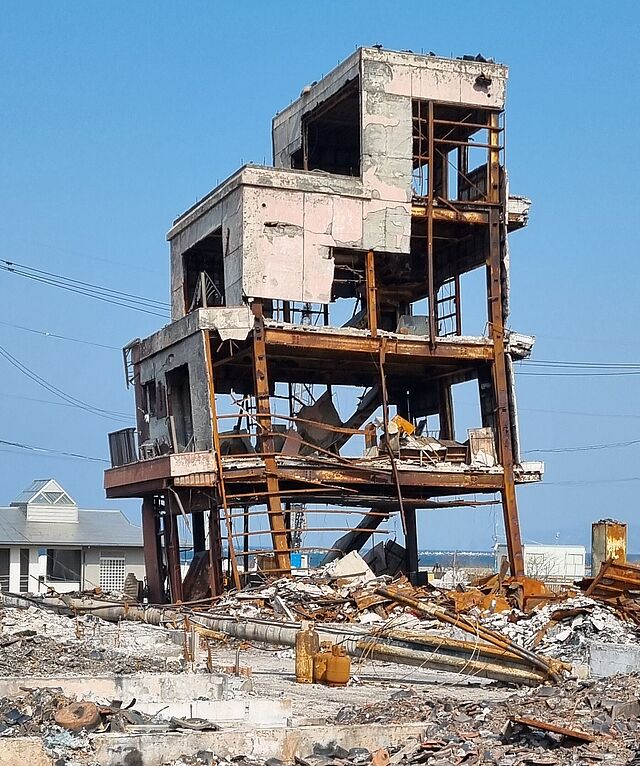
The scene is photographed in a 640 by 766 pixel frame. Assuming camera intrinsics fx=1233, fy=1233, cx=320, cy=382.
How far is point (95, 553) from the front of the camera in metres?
58.0

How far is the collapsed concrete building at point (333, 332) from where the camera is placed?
33.5 meters

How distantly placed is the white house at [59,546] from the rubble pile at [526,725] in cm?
3975

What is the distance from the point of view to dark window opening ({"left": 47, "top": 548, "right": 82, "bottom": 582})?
57.0 metres

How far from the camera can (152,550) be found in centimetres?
3872

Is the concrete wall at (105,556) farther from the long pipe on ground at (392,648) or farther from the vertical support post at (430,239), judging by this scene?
the long pipe on ground at (392,648)

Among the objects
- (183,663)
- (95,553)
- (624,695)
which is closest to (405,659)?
(183,663)

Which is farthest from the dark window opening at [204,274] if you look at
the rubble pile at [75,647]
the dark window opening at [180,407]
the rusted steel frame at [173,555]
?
the rubble pile at [75,647]

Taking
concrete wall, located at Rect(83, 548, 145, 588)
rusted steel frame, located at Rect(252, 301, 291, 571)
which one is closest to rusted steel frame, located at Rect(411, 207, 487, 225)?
rusted steel frame, located at Rect(252, 301, 291, 571)

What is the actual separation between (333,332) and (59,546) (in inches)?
1042

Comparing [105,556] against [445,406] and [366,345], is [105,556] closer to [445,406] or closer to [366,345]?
[445,406]

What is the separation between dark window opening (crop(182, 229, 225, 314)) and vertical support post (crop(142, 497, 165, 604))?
643 cm

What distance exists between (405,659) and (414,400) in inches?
950

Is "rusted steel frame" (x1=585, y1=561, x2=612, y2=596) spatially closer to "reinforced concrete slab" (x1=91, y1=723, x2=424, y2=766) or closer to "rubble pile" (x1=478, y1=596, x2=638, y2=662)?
"rubble pile" (x1=478, y1=596, x2=638, y2=662)

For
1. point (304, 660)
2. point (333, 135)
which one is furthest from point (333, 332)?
point (304, 660)
